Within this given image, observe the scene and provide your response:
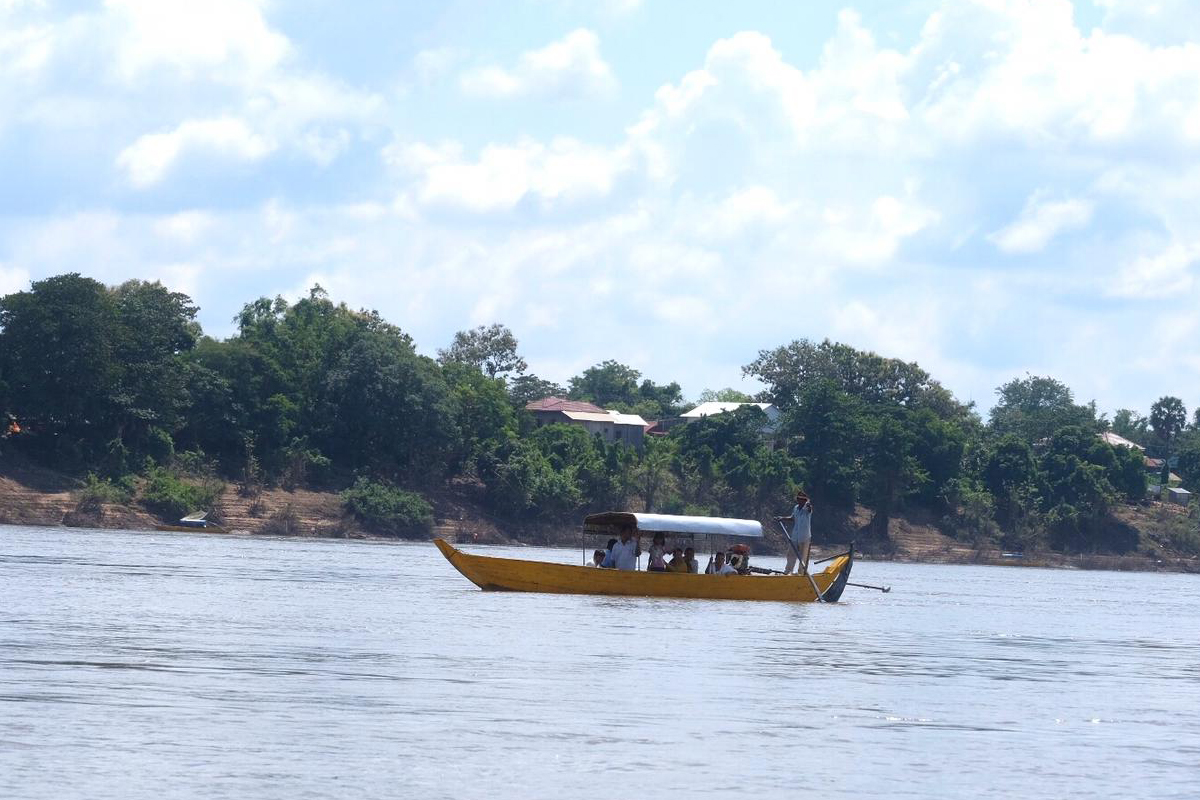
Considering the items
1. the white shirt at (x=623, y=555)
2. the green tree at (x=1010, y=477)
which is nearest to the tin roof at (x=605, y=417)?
the green tree at (x=1010, y=477)

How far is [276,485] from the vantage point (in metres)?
79.2

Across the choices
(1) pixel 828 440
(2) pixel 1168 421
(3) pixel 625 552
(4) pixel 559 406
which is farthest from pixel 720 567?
(2) pixel 1168 421

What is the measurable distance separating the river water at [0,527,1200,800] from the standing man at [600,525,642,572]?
984mm

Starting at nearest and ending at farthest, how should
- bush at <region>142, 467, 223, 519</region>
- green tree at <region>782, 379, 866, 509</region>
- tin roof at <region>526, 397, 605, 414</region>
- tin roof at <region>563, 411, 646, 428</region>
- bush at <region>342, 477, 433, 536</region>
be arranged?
1. bush at <region>142, 467, 223, 519</region>
2. bush at <region>342, 477, 433, 536</region>
3. green tree at <region>782, 379, 866, 509</region>
4. tin roof at <region>563, 411, 646, 428</region>
5. tin roof at <region>526, 397, 605, 414</region>

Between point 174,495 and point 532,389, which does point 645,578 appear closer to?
point 174,495

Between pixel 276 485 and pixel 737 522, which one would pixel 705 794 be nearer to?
pixel 737 522

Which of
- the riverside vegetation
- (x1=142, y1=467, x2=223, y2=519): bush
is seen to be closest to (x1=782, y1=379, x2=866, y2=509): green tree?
the riverside vegetation

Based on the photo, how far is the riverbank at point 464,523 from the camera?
2773 inches

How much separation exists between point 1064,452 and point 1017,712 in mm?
87855

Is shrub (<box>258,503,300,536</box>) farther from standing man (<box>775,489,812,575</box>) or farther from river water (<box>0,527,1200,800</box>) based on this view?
standing man (<box>775,489,812,575</box>)

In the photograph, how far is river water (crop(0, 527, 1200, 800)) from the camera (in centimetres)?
1323

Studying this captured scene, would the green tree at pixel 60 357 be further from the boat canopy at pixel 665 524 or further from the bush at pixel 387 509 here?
the boat canopy at pixel 665 524

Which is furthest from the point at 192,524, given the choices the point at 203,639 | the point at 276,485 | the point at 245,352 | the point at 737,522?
the point at 203,639

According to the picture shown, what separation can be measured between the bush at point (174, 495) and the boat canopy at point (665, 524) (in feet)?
132
